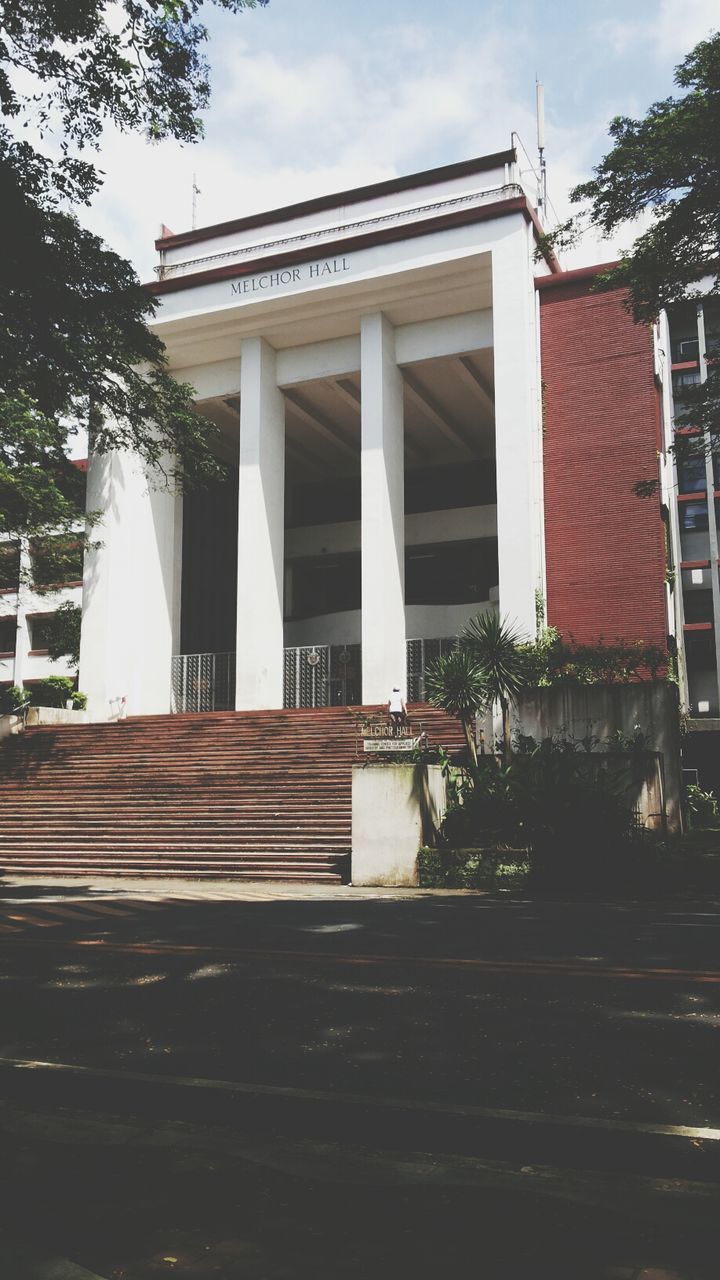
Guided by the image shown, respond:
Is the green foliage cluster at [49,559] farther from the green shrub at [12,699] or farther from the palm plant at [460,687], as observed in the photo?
the green shrub at [12,699]

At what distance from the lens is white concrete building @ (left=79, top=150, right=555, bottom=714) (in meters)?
24.7

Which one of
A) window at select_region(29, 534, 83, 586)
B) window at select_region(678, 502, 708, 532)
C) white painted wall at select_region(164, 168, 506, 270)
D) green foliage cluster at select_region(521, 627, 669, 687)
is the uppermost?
white painted wall at select_region(164, 168, 506, 270)

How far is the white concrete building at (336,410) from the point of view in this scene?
24.7 metres

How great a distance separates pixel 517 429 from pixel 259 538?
313 inches

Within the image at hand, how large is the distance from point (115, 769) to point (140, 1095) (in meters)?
17.5

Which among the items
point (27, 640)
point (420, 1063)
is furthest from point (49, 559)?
point (420, 1063)

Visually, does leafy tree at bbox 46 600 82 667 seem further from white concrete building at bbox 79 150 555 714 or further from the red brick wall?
the red brick wall

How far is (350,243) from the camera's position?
25.9 m

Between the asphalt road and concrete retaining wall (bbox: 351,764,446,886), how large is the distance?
584 centimetres

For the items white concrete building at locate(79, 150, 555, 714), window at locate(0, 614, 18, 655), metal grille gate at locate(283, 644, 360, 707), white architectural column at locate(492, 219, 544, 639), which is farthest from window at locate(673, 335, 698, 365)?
window at locate(0, 614, 18, 655)

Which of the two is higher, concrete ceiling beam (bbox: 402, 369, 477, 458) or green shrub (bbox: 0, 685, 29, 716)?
concrete ceiling beam (bbox: 402, 369, 477, 458)

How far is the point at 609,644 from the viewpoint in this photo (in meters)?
22.6

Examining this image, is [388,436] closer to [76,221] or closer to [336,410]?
[336,410]

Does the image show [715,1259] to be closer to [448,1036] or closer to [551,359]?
[448,1036]
